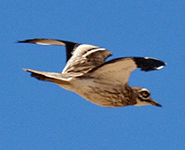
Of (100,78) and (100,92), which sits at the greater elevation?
(100,78)

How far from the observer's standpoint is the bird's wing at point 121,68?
5.81 metres

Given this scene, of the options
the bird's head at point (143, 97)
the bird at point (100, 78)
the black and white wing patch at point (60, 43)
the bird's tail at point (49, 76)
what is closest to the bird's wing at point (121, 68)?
the bird at point (100, 78)

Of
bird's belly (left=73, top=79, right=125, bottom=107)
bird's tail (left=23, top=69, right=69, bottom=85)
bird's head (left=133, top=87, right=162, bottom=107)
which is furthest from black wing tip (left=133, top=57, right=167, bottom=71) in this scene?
bird's tail (left=23, top=69, right=69, bottom=85)

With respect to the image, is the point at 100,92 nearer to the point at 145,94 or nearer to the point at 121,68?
the point at 121,68

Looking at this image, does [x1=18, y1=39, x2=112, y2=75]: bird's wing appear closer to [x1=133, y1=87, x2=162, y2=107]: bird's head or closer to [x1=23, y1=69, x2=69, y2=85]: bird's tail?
[x1=23, y1=69, x2=69, y2=85]: bird's tail

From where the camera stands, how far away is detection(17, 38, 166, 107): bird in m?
6.27

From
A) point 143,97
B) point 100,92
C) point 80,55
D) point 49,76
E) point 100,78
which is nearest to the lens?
point 49,76

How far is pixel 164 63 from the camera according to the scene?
573 cm

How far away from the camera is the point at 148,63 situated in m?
5.84

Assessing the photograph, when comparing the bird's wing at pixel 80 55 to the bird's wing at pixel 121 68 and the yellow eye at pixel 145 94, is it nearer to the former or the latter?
the bird's wing at pixel 121 68

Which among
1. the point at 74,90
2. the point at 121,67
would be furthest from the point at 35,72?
the point at 121,67

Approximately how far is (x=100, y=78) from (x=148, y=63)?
1079 mm

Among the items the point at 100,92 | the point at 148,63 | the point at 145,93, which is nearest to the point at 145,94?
the point at 145,93

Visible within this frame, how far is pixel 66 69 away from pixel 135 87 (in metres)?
1.23
